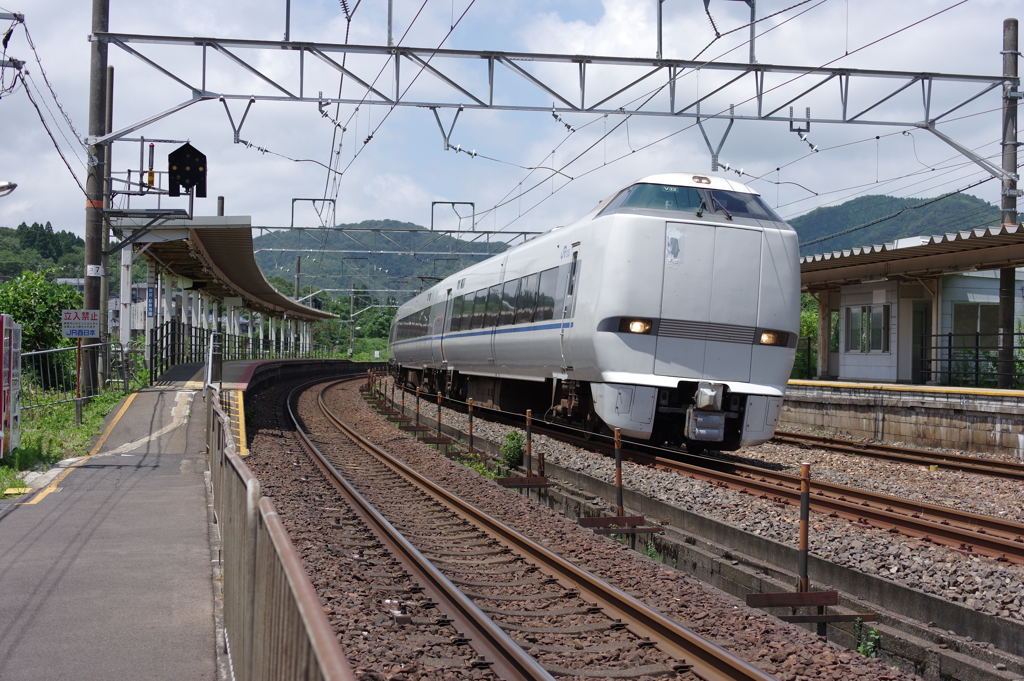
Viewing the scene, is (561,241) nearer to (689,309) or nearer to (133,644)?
(689,309)

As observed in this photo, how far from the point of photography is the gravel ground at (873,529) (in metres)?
6.41

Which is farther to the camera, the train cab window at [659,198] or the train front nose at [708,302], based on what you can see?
the train cab window at [659,198]

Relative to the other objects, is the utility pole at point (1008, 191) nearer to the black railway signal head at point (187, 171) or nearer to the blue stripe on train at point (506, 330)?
the blue stripe on train at point (506, 330)

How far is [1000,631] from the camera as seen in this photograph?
17.8 feet

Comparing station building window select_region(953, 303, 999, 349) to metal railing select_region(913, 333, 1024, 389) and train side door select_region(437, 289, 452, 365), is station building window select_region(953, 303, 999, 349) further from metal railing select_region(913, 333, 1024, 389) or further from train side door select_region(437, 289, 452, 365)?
train side door select_region(437, 289, 452, 365)

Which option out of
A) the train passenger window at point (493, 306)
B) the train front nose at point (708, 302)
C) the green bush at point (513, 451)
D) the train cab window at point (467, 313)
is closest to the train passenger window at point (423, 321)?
the train cab window at point (467, 313)

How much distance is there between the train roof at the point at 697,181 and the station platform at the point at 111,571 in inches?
282

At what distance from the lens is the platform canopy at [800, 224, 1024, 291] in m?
16.6

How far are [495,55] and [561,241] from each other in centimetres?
351

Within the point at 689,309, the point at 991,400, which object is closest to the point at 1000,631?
the point at 689,309

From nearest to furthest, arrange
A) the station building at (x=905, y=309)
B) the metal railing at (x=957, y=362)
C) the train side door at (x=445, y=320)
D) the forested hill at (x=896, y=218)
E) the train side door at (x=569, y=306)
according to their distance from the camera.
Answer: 1. the train side door at (x=569, y=306)
2. the station building at (x=905, y=309)
3. the metal railing at (x=957, y=362)
4. the train side door at (x=445, y=320)
5. the forested hill at (x=896, y=218)

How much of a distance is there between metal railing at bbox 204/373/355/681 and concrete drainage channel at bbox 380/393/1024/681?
13.3 ft

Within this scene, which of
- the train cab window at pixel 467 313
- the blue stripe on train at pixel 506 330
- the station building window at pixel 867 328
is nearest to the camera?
the blue stripe on train at pixel 506 330

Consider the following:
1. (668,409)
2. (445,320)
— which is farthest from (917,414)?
(445,320)
